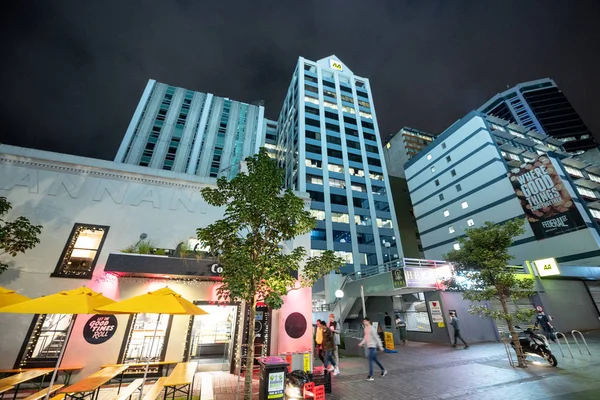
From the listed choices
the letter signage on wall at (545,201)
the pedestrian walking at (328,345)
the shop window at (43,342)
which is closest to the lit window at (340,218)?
the letter signage on wall at (545,201)

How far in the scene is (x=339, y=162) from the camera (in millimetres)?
50125

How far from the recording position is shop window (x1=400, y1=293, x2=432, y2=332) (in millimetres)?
18464

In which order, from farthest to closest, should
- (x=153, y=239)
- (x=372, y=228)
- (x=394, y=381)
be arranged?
(x=372, y=228) < (x=153, y=239) < (x=394, y=381)

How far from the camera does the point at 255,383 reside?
8.66 metres

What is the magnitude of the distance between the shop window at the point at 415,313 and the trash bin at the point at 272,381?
15.8 m

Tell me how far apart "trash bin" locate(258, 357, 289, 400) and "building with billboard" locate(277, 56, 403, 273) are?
31197 millimetres

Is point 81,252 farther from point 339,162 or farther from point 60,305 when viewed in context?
point 339,162

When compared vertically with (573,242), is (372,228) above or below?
above

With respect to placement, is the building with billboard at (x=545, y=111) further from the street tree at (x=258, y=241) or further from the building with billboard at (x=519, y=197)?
the street tree at (x=258, y=241)

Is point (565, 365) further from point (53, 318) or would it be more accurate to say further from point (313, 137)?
point (313, 137)

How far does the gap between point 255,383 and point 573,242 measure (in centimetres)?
3414

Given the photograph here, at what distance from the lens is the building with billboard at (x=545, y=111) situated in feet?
258

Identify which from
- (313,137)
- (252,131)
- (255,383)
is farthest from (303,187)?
(255,383)

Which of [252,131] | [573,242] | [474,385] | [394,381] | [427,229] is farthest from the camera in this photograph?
[252,131]
